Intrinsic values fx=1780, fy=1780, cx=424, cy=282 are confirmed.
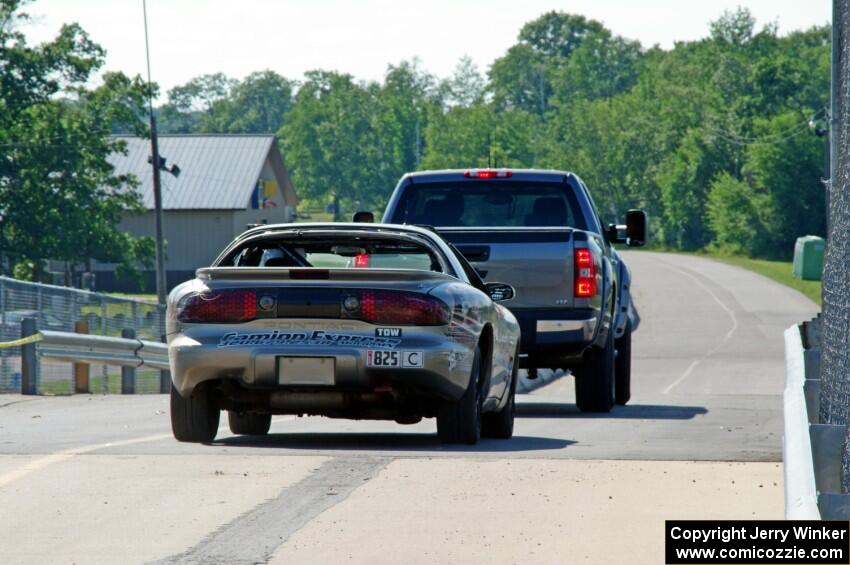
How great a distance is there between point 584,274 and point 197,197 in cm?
Result: 7150

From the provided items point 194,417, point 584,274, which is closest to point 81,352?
point 584,274

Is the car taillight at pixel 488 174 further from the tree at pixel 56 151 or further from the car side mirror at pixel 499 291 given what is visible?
the tree at pixel 56 151

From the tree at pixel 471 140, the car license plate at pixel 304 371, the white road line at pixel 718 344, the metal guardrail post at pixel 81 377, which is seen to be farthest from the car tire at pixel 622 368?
the tree at pixel 471 140

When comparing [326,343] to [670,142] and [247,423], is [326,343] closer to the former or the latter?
[247,423]

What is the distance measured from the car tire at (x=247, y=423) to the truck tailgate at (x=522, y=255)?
138 inches

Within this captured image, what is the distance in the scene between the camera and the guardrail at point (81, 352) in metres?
19.4

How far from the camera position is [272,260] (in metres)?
11.8

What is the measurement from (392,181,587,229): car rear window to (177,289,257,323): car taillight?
6284 mm

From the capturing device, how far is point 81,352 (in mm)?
21109

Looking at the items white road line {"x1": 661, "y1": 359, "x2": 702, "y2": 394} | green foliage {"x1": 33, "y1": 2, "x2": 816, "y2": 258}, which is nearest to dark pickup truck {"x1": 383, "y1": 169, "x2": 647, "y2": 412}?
white road line {"x1": 661, "y1": 359, "x2": 702, "y2": 394}

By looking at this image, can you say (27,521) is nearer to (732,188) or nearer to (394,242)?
(394,242)

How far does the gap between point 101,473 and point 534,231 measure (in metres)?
6.72

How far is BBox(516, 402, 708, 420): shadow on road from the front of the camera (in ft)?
54.5

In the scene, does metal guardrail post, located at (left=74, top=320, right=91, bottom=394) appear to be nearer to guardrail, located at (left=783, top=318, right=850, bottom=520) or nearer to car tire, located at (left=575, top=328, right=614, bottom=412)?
car tire, located at (left=575, top=328, right=614, bottom=412)
